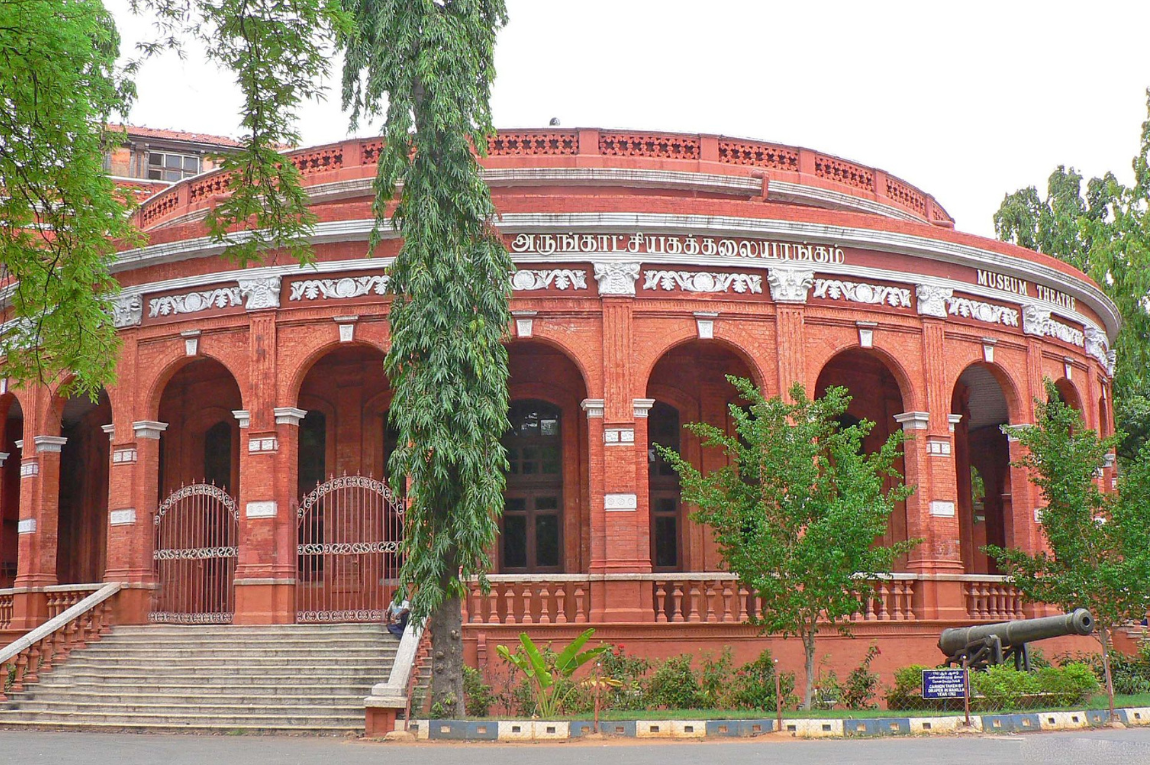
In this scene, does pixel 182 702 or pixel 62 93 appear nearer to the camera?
pixel 62 93

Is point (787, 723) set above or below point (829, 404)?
below

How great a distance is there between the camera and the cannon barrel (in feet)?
52.4

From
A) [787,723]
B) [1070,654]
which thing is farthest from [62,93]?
[1070,654]

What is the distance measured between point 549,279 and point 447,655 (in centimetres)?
670

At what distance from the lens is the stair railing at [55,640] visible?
17922 mm

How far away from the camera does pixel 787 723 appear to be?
1436cm

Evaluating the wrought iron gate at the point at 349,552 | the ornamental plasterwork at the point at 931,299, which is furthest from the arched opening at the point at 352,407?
the ornamental plasterwork at the point at 931,299

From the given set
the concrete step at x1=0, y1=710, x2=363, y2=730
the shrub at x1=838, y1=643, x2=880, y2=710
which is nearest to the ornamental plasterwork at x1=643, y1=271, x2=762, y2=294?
the shrub at x1=838, y1=643, x2=880, y2=710

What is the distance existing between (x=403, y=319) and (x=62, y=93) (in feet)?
18.5

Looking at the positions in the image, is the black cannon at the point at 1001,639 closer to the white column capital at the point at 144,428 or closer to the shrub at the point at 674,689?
the shrub at the point at 674,689

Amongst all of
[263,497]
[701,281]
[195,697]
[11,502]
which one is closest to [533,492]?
[263,497]

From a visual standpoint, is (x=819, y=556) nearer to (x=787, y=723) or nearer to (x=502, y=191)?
(x=787, y=723)

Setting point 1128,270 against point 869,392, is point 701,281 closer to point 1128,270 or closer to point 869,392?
point 869,392

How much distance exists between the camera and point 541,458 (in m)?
22.3
